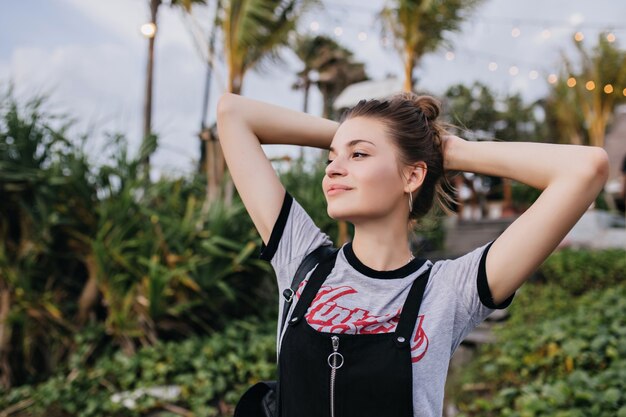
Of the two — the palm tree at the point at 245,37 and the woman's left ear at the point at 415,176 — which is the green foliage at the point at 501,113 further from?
the woman's left ear at the point at 415,176

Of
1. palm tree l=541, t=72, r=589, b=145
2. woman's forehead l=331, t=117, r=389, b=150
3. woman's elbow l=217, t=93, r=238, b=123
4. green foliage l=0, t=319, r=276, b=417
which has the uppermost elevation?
palm tree l=541, t=72, r=589, b=145

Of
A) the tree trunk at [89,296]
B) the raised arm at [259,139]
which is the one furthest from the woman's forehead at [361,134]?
the tree trunk at [89,296]

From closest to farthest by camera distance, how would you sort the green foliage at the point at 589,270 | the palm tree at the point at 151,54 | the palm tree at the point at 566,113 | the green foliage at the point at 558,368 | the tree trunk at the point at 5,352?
the green foliage at the point at 558,368, the tree trunk at the point at 5,352, the palm tree at the point at 151,54, the green foliage at the point at 589,270, the palm tree at the point at 566,113

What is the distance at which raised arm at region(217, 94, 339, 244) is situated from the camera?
134cm

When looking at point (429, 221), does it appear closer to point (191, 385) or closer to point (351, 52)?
point (191, 385)

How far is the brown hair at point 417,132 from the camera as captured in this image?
1.27 m

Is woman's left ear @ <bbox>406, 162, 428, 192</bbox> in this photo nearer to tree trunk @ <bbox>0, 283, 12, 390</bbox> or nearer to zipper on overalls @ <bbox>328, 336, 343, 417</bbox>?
zipper on overalls @ <bbox>328, 336, 343, 417</bbox>

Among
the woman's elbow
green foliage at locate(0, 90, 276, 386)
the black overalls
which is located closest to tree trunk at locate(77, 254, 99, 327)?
green foliage at locate(0, 90, 276, 386)

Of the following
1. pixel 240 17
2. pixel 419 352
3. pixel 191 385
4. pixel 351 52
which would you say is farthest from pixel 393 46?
pixel 351 52

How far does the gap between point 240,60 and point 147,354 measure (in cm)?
304

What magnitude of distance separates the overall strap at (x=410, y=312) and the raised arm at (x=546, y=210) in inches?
5.8

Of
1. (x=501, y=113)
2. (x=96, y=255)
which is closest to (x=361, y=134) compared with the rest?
(x=96, y=255)

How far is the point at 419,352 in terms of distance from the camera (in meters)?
1.09

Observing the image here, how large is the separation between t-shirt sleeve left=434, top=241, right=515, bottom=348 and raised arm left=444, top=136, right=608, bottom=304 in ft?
0.05
